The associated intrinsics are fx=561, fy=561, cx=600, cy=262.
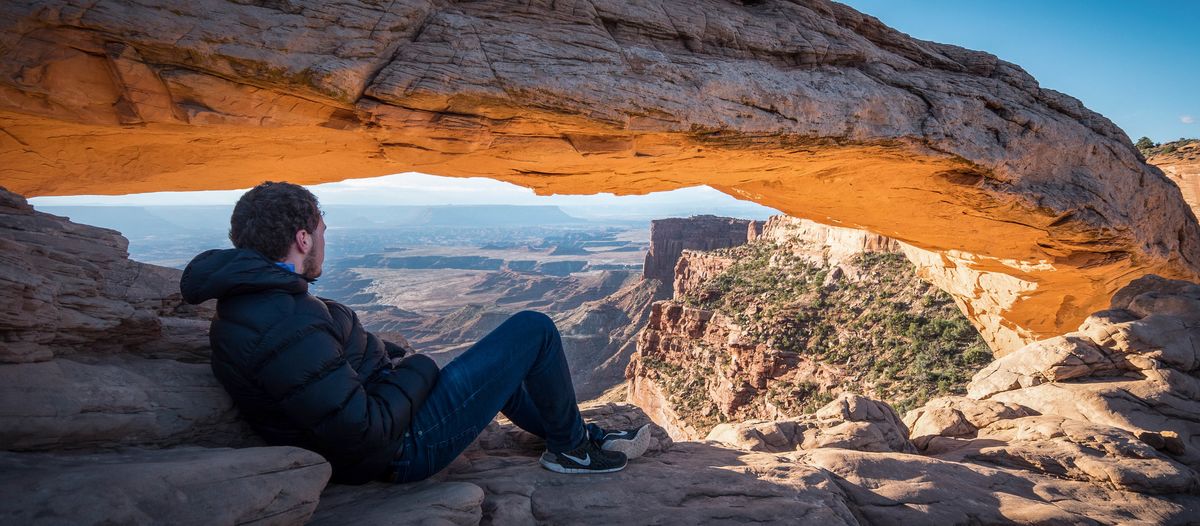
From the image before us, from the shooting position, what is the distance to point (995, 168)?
7625mm

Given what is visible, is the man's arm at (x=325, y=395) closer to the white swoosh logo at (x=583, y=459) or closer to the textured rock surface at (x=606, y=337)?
Answer: the white swoosh logo at (x=583, y=459)

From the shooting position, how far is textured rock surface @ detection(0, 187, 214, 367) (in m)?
2.83

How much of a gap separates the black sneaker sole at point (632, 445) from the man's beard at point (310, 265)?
241cm

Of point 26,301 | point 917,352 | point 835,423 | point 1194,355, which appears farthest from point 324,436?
point 917,352

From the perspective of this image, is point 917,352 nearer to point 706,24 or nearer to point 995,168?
point 995,168

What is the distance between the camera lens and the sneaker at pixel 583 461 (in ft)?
13.1

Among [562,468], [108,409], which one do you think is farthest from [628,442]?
[108,409]

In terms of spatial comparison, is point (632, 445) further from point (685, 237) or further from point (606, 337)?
point (685, 237)

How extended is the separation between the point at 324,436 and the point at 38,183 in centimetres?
575

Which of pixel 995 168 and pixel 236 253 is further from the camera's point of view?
pixel 995 168

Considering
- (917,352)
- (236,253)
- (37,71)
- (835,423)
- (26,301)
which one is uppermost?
(37,71)

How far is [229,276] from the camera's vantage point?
8.82 feet

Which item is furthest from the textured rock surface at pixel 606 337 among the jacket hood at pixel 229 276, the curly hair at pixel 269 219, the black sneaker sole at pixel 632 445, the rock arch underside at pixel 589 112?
the jacket hood at pixel 229 276

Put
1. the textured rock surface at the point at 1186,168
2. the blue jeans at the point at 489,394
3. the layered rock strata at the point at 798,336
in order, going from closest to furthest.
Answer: the blue jeans at the point at 489,394
the textured rock surface at the point at 1186,168
the layered rock strata at the point at 798,336
